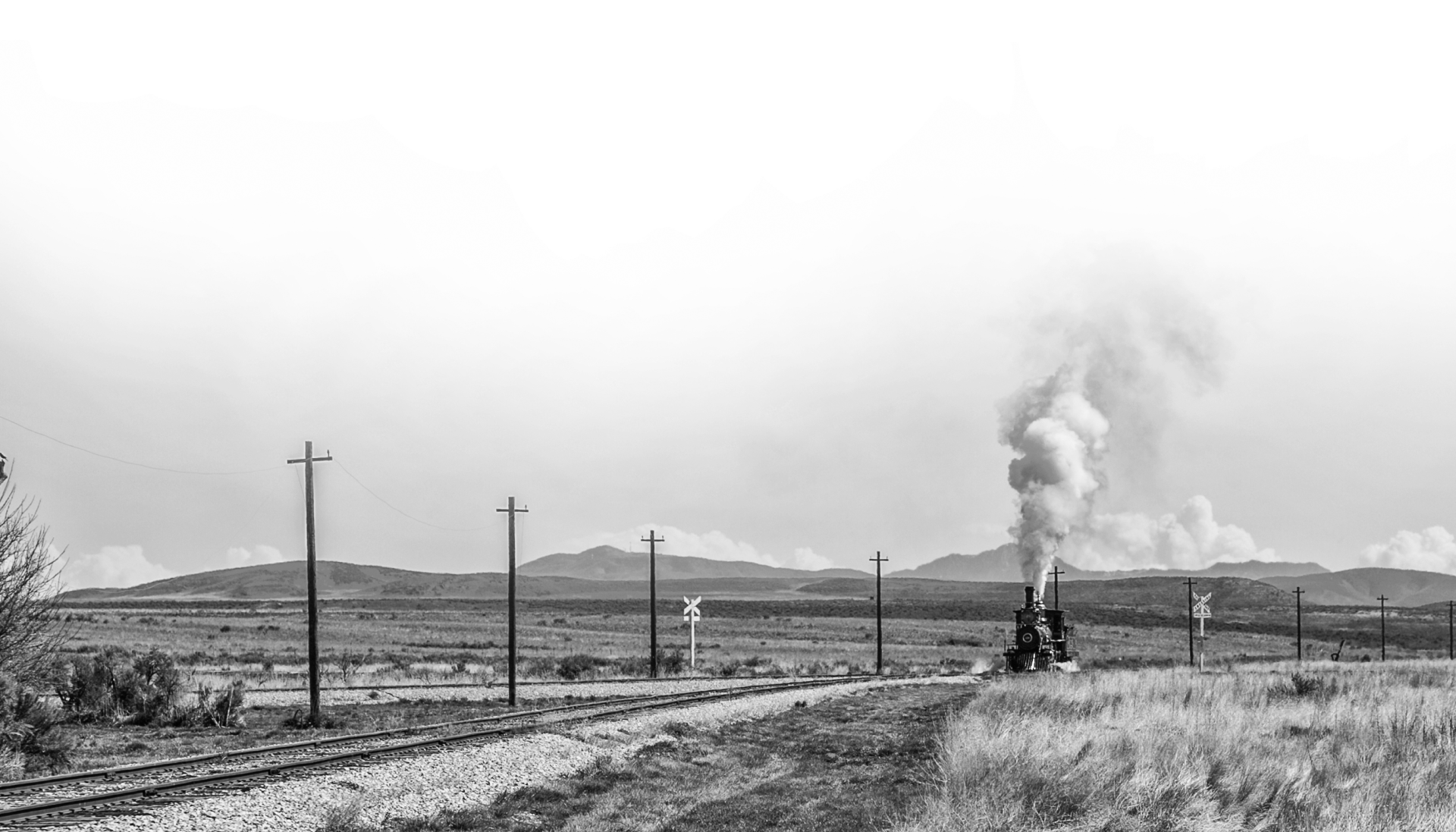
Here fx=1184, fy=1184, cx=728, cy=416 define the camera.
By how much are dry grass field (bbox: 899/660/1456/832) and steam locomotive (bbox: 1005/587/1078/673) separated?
1292cm

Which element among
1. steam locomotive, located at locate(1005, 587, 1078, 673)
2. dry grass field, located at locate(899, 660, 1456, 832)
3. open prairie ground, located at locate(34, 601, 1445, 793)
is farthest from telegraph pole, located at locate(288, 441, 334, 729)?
steam locomotive, located at locate(1005, 587, 1078, 673)

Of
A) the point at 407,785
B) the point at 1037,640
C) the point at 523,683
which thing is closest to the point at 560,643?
the point at 523,683

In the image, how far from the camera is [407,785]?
16641mm

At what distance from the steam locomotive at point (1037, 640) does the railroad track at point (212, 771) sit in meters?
21.6

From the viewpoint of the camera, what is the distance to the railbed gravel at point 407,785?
13664mm

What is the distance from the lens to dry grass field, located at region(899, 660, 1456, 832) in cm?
1391

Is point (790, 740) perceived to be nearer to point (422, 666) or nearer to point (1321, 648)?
point (422, 666)

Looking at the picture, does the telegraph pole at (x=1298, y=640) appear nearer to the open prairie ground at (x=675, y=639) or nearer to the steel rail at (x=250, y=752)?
the open prairie ground at (x=675, y=639)

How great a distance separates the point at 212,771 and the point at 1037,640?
3256 cm

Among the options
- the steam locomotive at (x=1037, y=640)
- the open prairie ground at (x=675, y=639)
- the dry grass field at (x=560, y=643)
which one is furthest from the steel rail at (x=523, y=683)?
the steam locomotive at (x=1037, y=640)

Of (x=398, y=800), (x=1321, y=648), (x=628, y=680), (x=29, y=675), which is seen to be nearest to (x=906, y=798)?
(x=398, y=800)

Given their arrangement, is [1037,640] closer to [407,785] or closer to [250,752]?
[250,752]

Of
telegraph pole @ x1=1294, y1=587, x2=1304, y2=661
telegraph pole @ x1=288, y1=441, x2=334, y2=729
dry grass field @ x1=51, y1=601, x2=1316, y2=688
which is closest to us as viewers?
telegraph pole @ x1=288, y1=441, x2=334, y2=729

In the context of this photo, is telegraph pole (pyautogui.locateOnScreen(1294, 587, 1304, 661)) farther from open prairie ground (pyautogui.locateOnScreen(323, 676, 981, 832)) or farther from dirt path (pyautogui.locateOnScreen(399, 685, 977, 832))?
open prairie ground (pyautogui.locateOnScreen(323, 676, 981, 832))
